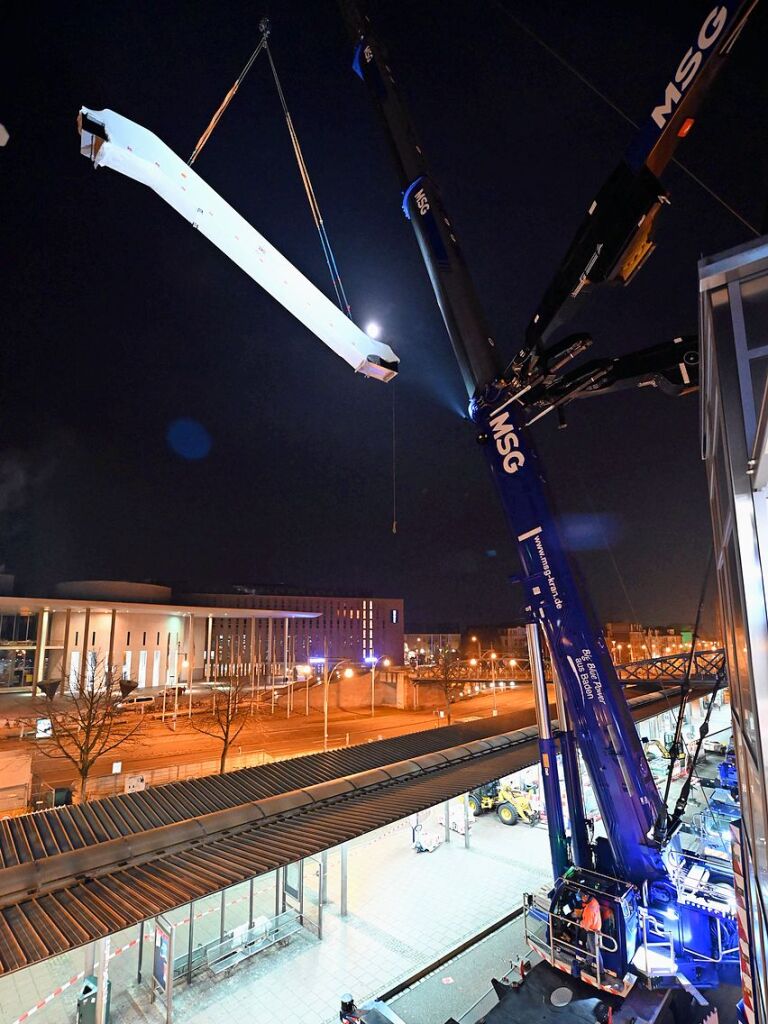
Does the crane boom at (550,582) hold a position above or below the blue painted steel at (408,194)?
below

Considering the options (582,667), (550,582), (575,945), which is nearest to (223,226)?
(550,582)

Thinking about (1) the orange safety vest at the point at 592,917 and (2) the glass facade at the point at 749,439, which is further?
(1) the orange safety vest at the point at 592,917

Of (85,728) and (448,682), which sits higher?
(85,728)

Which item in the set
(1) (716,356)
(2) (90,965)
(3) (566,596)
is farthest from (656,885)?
(2) (90,965)

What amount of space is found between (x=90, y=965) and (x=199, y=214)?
50.7 feet

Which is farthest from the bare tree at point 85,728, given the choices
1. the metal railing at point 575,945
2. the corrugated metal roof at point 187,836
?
the metal railing at point 575,945

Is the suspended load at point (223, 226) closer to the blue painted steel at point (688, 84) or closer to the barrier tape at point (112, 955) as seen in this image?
the blue painted steel at point (688, 84)

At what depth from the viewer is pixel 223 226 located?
1240 cm

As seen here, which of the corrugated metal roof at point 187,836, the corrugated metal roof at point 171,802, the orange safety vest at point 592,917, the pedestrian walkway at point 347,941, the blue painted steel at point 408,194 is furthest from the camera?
the blue painted steel at point 408,194

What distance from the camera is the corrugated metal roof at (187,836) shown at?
7.52 m

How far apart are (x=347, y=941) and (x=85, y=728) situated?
1456 cm

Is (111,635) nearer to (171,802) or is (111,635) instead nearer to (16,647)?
(16,647)

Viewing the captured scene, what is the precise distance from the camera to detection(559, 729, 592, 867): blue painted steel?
9.38 meters

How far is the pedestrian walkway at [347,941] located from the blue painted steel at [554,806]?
17.0 feet
